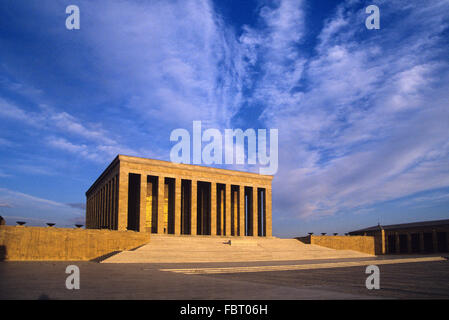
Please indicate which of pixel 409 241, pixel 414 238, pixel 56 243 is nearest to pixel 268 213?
pixel 409 241

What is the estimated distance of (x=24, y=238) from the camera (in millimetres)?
27078

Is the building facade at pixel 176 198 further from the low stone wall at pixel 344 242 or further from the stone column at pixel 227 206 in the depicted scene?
the low stone wall at pixel 344 242

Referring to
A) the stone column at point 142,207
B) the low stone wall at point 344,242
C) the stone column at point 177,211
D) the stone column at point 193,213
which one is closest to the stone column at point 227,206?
the stone column at point 193,213

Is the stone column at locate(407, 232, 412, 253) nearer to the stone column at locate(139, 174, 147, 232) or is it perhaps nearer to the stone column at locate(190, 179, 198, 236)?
the stone column at locate(190, 179, 198, 236)

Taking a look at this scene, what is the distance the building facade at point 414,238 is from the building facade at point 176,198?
2075cm

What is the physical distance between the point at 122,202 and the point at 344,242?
1178 inches

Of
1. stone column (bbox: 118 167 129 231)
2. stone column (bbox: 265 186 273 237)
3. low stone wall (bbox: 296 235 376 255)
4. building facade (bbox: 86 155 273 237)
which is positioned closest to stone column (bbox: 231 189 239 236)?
building facade (bbox: 86 155 273 237)

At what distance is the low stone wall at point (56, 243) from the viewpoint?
86.9 ft

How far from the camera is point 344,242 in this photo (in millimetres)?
47750

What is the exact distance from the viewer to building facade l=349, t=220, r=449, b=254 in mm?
54025

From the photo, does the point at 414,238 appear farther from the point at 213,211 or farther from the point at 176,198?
the point at 176,198
